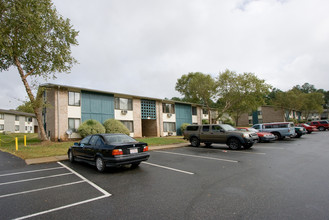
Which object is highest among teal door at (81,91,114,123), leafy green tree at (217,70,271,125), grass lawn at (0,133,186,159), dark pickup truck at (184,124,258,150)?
leafy green tree at (217,70,271,125)

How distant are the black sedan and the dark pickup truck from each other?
291 inches

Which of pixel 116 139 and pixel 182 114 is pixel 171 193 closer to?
pixel 116 139

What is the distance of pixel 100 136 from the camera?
293 inches

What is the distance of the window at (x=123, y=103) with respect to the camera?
23427mm

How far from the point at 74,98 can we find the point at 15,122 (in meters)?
39.2

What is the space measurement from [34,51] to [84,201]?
16.4 metres

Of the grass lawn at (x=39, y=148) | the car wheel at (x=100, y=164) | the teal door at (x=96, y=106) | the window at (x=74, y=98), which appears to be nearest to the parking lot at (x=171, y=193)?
the car wheel at (x=100, y=164)

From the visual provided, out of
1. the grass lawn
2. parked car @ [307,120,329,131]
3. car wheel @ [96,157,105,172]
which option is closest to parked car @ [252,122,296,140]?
the grass lawn

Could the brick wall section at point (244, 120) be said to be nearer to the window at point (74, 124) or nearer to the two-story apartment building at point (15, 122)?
the window at point (74, 124)

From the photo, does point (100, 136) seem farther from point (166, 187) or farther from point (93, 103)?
point (93, 103)

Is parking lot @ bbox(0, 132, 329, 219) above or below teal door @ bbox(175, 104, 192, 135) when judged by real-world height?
below

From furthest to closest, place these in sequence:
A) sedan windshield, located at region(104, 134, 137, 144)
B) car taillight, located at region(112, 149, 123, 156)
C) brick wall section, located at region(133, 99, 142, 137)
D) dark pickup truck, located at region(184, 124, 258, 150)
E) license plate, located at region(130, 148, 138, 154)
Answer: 1. brick wall section, located at region(133, 99, 142, 137)
2. dark pickup truck, located at region(184, 124, 258, 150)
3. sedan windshield, located at region(104, 134, 137, 144)
4. license plate, located at region(130, 148, 138, 154)
5. car taillight, located at region(112, 149, 123, 156)

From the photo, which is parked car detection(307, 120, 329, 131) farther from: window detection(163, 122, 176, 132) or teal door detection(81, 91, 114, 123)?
teal door detection(81, 91, 114, 123)

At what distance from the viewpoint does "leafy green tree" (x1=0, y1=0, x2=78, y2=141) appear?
1370cm
